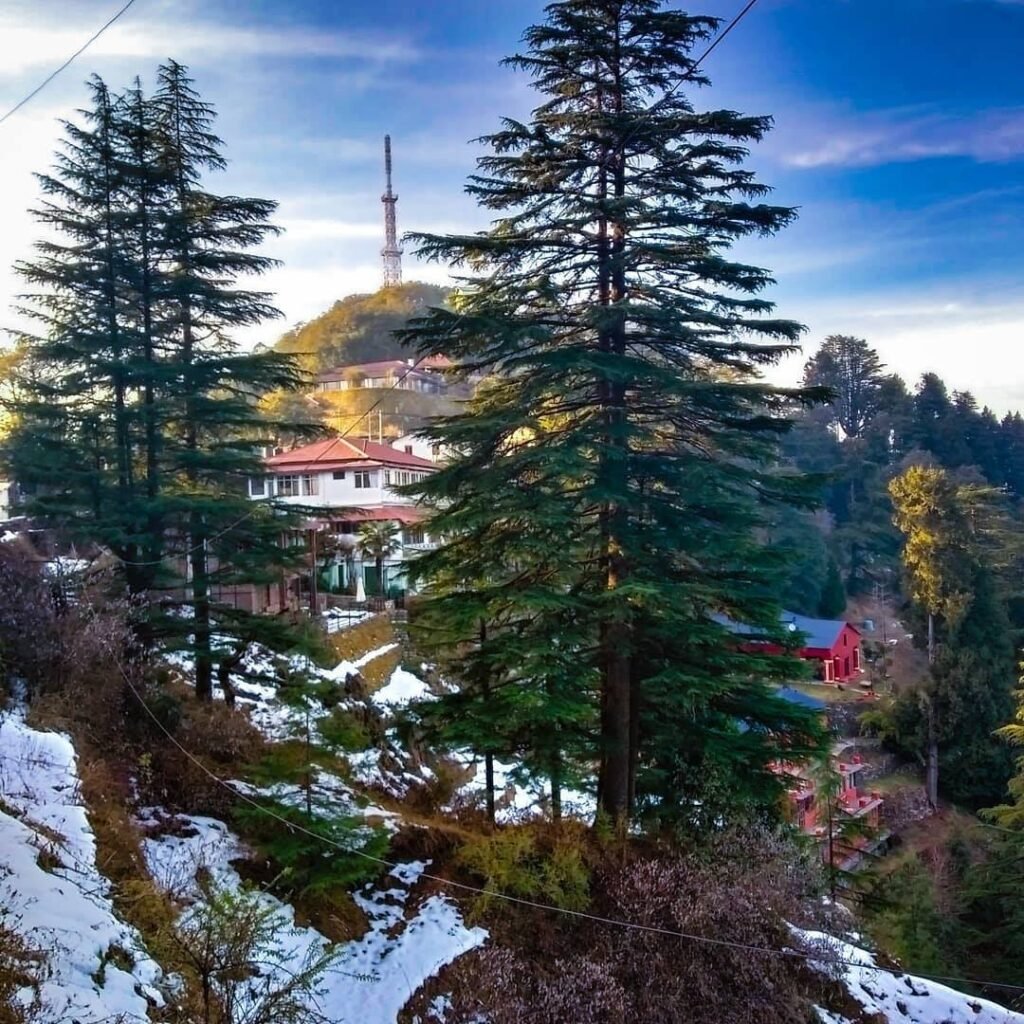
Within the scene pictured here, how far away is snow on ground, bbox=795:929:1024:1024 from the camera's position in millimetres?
8422

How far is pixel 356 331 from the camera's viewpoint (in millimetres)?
69125

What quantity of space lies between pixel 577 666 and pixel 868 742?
2227 cm

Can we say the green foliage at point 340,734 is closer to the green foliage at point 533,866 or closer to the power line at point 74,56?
the green foliage at point 533,866

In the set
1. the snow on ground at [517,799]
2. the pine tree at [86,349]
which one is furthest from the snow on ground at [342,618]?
the pine tree at [86,349]

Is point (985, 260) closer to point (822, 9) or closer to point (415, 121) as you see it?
point (822, 9)

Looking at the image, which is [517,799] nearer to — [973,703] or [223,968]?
[223,968]

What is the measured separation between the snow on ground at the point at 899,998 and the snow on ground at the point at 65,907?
764 cm

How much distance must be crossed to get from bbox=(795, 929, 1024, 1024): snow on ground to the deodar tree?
6.72ft

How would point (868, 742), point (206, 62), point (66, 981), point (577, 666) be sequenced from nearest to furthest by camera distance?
point (66, 981)
point (577, 666)
point (206, 62)
point (868, 742)

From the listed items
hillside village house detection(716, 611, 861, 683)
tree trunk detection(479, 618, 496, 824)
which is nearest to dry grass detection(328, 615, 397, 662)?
tree trunk detection(479, 618, 496, 824)

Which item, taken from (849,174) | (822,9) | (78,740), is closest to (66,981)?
(78,740)

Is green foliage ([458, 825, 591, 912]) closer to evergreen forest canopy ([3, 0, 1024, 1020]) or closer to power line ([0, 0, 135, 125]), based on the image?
evergreen forest canopy ([3, 0, 1024, 1020])

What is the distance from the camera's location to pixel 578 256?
958cm

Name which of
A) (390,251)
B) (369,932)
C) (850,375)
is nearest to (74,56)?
(369,932)
